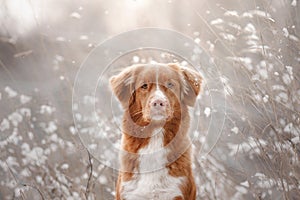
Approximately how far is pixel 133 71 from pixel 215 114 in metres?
1.50

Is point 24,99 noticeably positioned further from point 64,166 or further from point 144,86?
point 144,86

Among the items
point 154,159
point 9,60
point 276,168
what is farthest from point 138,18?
point 154,159

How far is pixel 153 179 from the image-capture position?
2.99 metres

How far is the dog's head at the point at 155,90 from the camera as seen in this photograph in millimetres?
2805

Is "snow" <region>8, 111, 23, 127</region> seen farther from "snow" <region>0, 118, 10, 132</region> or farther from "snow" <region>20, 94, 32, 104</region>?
"snow" <region>20, 94, 32, 104</region>

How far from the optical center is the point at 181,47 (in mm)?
3730

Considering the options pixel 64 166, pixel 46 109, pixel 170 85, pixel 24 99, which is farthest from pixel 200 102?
pixel 24 99

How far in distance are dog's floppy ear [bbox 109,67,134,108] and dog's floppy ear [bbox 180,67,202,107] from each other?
1.03 ft

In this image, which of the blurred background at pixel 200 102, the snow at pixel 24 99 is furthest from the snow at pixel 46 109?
the snow at pixel 24 99

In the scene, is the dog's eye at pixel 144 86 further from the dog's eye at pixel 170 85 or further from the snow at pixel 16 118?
the snow at pixel 16 118

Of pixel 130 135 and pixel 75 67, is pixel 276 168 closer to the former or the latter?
pixel 130 135

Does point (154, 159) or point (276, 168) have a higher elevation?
point (154, 159)

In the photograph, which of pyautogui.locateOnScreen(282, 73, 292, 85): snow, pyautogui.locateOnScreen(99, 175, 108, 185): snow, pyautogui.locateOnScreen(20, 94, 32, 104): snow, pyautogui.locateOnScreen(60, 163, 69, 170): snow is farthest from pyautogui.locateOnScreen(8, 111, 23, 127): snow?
pyautogui.locateOnScreen(282, 73, 292, 85): snow

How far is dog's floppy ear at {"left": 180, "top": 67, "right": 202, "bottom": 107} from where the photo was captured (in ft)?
9.89
